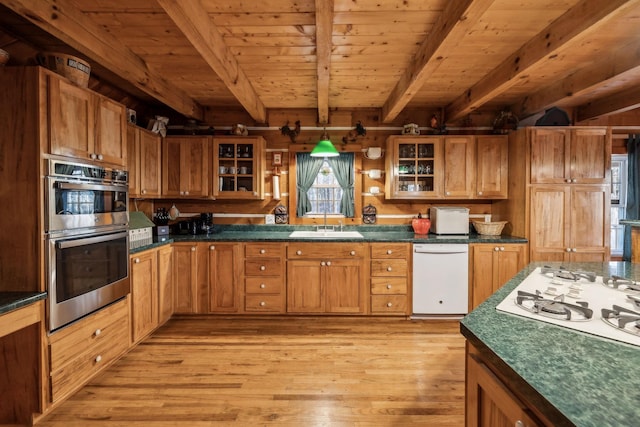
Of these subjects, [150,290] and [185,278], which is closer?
[150,290]

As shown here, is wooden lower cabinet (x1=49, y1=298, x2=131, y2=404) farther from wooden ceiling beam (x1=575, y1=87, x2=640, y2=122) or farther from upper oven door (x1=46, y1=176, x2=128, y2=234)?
wooden ceiling beam (x1=575, y1=87, x2=640, y2=122)

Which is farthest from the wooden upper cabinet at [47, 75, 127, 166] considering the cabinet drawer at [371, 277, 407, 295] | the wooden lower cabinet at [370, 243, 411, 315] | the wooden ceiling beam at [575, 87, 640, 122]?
the wooden ceiling beam at [575, 87, 640, 122]

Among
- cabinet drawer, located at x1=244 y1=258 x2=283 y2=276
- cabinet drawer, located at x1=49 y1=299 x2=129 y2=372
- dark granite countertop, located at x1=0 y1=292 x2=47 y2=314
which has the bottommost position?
cabinet drawer, located at x1=49 y1=299 x2=129 y2=372

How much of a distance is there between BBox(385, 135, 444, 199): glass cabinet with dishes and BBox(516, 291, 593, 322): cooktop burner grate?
2.53 meters

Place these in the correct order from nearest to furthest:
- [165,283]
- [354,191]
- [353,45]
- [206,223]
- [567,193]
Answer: [353,45]
[165,283]
[567,193]
[206,223]
[354,191]

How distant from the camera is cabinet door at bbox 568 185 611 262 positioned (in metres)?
3.30

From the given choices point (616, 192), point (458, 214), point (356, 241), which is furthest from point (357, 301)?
point (616, 192)

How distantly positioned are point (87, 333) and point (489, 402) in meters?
2.46

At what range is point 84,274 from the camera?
210cm

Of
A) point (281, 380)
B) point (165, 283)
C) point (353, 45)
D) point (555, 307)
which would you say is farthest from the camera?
point (165, 283)

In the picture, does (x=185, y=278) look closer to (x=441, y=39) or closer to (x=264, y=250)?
(x=264, y=250)

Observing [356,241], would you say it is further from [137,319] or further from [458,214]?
[137,319]

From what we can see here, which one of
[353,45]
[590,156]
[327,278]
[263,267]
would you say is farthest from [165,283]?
[590,156]

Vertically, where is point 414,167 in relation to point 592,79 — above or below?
below
